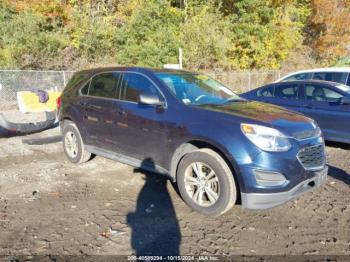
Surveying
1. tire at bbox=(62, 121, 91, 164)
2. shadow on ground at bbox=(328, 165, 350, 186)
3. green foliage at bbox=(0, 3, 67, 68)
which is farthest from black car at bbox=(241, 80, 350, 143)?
green foliage at bbox=(0, 3, 67, 68)

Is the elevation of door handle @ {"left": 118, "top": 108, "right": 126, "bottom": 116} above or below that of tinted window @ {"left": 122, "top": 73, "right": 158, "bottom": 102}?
below

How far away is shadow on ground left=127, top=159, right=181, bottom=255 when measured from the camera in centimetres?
358

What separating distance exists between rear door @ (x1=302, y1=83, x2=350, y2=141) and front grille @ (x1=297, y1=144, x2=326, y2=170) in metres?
3.29

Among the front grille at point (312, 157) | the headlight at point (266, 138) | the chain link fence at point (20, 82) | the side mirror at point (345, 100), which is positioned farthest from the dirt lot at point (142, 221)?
the chain link fence at point (20, 82)

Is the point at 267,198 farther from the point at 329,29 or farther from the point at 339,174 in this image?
the point at 329,29

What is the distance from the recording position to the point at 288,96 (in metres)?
8.38

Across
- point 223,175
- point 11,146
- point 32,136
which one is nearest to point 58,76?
point 32,136

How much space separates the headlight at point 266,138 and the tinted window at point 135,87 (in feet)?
5.12

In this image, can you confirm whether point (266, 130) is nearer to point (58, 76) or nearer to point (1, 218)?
point (1, 218)

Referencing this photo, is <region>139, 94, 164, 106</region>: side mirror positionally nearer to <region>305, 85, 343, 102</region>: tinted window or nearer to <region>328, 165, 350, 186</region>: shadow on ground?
<region>328, 165, 350, 186</region>: shadow on ground

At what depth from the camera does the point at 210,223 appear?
412 centimetres

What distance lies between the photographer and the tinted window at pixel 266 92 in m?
8.77

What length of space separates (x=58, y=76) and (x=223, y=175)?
14.1m

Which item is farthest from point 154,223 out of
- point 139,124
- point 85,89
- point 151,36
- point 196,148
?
point 151,36
